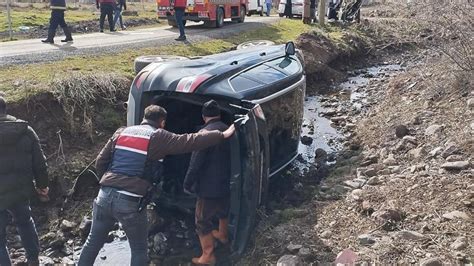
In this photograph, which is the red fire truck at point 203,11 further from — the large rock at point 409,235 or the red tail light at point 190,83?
the large rock at point 409,235

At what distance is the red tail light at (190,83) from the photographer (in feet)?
17.4

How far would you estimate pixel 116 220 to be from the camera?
467cm

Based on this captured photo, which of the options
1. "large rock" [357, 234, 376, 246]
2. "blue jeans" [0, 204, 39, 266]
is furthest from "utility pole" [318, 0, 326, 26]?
"blue jeans" [0, 204, 39, 266]

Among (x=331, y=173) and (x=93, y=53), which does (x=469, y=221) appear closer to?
(x=331, y=173)

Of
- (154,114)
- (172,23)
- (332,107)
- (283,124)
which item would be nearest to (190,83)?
(154,114)

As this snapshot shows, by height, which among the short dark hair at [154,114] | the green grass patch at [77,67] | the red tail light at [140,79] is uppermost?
the red tail light at [140,79]

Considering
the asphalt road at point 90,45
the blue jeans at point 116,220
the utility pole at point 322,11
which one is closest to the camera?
the blue jeans at point 116,220

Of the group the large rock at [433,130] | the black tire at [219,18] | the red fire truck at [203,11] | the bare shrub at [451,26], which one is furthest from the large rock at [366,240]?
the black tire at [219,18]

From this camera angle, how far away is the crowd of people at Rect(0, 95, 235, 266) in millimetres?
4562

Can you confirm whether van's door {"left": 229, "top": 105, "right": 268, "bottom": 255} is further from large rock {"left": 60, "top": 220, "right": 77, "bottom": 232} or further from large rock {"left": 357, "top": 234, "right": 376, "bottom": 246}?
large rock {"left": 60, "top": 220, "right": 77, "bottom": 232}

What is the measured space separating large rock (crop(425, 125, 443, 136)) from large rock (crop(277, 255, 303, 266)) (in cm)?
344

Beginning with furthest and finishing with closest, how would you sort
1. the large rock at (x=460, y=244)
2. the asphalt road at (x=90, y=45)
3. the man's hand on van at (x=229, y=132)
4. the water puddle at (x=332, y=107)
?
the asphalt road at (x=90, y=45), the water puddle at (x=332, y=107), the man's hand on van at (x=229, y=132), the large rock at (x=460, y=244)

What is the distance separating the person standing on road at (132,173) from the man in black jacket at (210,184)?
0.33 metres

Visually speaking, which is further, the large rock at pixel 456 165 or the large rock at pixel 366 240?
the large rock at pixel 456 165
